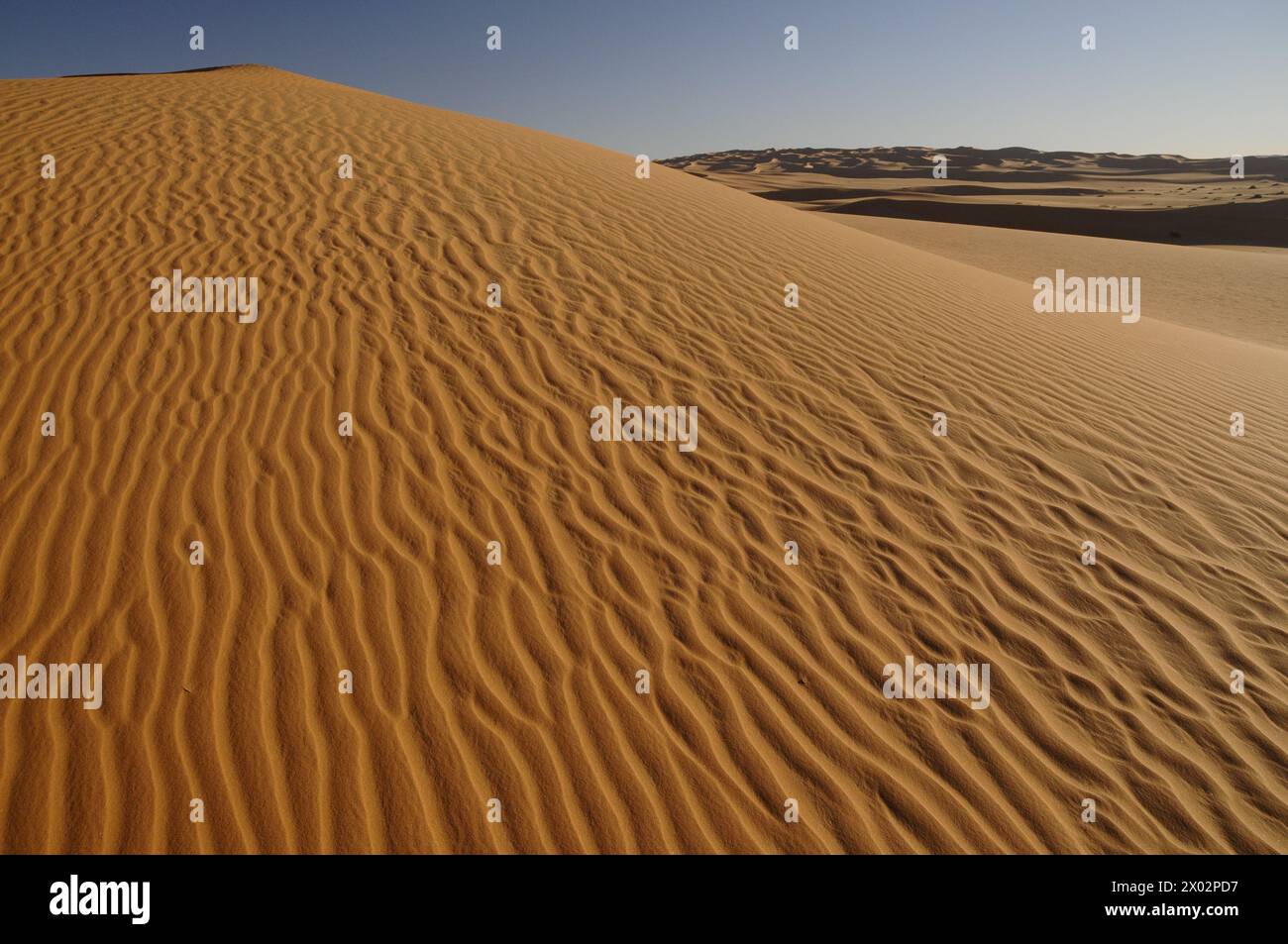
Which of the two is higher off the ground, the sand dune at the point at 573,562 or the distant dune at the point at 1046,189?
the distant dune at the point at 1046,189

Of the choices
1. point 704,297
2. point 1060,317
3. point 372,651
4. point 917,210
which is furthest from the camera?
point 917,210

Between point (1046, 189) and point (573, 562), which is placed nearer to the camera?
point (573, 562)

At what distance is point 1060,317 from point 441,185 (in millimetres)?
8410

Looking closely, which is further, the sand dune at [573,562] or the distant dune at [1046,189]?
the distant dune at [1046,189]

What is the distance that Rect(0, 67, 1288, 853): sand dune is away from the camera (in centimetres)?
271

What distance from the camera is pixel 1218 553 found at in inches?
176

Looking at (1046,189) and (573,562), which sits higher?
(1046,189)

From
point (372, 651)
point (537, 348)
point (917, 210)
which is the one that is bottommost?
point (372, 651)

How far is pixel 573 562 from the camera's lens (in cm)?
374

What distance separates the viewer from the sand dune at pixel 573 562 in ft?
8.91

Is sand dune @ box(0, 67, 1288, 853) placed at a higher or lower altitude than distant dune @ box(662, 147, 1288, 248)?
lower

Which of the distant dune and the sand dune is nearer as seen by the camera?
the sand dune
